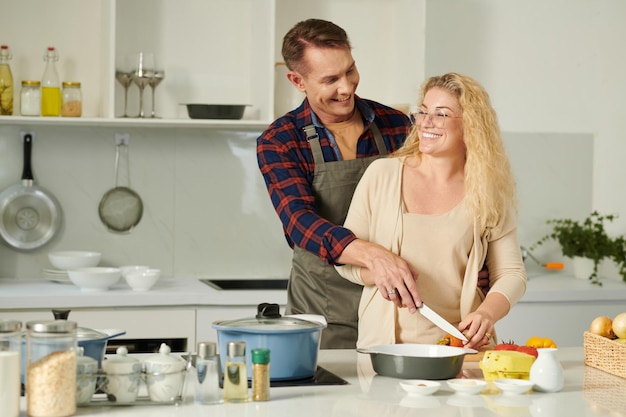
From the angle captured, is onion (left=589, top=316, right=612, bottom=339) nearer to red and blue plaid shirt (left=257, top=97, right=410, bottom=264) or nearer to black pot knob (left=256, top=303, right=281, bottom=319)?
red and blue plaid shirt (left=257, top=97, right=410, bottom=264)

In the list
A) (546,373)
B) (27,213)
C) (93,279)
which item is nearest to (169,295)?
(93,279)

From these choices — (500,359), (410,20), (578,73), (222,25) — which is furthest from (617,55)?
(500,359)

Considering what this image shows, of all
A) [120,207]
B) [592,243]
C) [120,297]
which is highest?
[120,207]

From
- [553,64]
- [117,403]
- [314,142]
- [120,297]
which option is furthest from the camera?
[553,64]

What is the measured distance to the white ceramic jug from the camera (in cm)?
190

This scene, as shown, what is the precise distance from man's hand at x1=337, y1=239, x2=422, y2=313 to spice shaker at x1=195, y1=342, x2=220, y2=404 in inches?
24.8

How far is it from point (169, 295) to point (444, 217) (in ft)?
4.58

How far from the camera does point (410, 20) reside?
403 cm

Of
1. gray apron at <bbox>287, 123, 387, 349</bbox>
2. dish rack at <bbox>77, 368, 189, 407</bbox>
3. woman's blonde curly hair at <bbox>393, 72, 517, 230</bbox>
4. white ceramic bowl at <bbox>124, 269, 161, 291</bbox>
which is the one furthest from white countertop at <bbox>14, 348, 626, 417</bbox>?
white ceramic bowl at <bbox>124, 269, 161, 291</bbox>

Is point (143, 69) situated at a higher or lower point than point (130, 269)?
higher

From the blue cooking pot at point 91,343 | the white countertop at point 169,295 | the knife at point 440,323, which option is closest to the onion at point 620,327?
the knife at point 440,323

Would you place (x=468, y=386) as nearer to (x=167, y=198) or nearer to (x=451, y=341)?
(x=451, y=341)

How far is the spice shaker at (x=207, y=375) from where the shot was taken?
1716 millimetres

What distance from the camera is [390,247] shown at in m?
2.40
